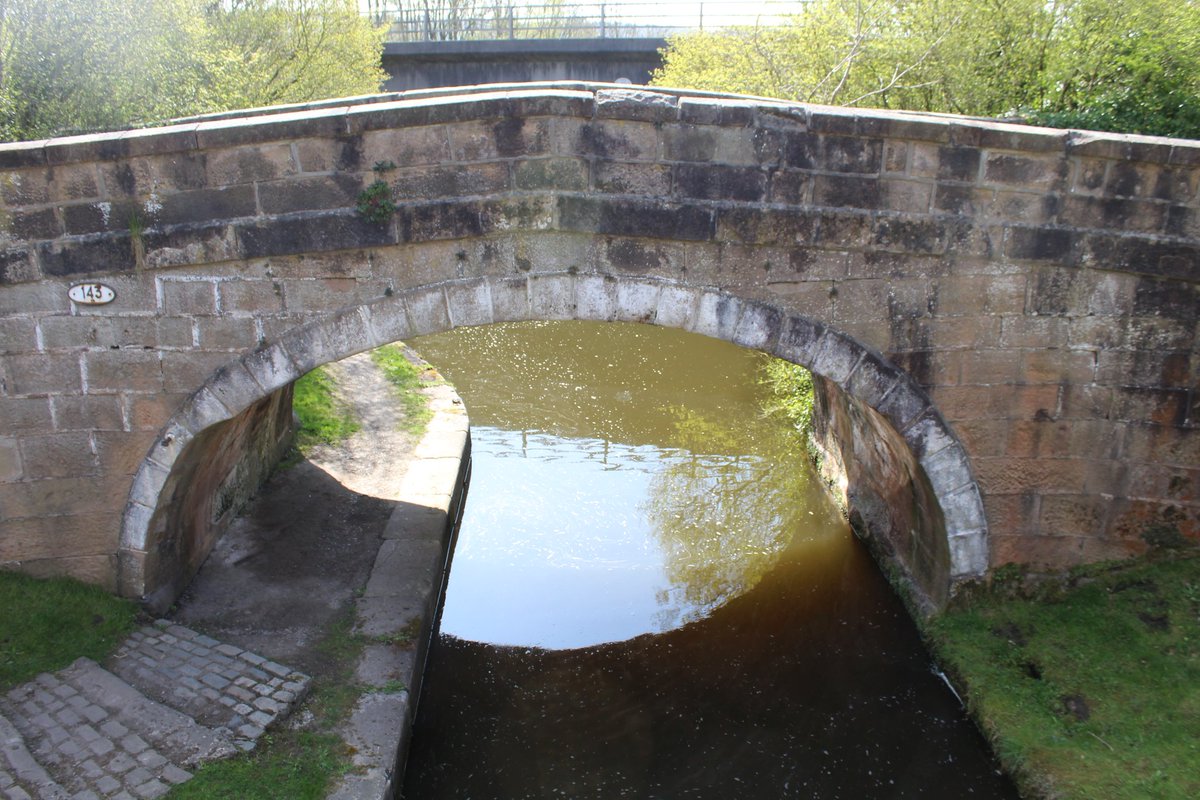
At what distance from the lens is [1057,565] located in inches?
243

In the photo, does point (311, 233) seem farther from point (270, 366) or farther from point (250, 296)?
point (270, 366)

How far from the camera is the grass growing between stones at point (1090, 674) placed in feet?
16.3

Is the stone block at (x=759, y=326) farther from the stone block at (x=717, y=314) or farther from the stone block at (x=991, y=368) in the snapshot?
the stone block at (x=991, y=368)

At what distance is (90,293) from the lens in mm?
5414

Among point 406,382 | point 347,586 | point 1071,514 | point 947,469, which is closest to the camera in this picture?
point 947,469

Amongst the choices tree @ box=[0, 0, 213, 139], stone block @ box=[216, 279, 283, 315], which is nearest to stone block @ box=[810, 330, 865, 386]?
stone block @ box=[216, 279, 283, 315]

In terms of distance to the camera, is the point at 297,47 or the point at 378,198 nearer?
the point at 378,198

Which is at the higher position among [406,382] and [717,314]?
[717,314]

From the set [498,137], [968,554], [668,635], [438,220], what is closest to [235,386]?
[438,220]

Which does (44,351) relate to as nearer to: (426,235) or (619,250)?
(426,235)

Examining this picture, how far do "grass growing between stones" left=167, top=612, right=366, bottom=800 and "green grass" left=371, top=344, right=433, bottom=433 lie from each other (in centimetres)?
445

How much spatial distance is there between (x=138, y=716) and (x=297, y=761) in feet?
3.04

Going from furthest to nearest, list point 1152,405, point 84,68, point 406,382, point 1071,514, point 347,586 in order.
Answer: point 406,382, point 84,68, point 347,586, point 1071,514, point 1152,405

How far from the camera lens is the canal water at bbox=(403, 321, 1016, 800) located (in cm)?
550
